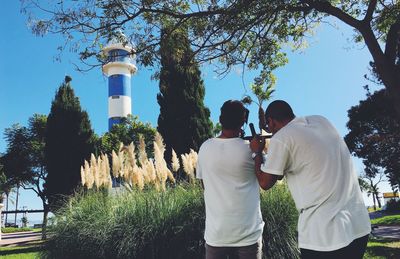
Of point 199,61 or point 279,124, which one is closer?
point 279,124

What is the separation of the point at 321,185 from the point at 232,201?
2.31 ft

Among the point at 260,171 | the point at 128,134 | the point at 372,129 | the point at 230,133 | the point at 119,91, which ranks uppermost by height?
the point at 119,91

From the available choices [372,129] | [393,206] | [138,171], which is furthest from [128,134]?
[393,206]

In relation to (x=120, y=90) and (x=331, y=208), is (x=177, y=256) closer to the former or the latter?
(x=331, y=208)

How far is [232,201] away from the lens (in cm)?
277

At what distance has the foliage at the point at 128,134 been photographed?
27263 millimetres

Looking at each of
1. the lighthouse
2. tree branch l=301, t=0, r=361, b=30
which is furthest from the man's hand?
the lighthouse

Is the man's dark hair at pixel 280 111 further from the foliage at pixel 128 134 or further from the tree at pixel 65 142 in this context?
the foliage at pixel 128 134

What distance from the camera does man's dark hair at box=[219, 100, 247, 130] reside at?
2.96m

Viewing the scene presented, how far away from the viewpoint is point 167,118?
20469mm

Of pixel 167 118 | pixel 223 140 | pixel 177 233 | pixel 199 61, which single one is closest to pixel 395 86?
pixel 199 61

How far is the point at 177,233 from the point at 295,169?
3513 mm

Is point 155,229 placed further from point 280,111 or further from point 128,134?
point 128,134

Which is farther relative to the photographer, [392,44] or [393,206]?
[393,206]
